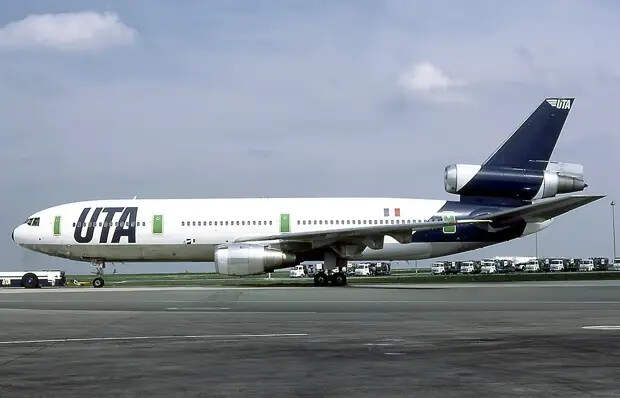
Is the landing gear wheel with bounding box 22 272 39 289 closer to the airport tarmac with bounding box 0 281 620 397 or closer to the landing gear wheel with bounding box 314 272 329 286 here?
the landing gear wheel with bounding box 314 272 329 286

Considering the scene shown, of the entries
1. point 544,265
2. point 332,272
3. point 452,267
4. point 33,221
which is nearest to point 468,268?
point 452,267

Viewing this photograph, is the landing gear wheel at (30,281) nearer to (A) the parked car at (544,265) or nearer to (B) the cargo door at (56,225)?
(B) the cargo door at (56,225)

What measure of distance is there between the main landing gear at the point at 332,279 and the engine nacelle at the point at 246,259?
3263 millimetres

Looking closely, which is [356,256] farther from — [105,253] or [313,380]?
[313,380]

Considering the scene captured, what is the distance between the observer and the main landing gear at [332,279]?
1329 inches

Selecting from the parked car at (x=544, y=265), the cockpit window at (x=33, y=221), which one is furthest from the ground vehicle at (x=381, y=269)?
the cockpit window at (x=33, y=221)

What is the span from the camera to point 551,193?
3516cm

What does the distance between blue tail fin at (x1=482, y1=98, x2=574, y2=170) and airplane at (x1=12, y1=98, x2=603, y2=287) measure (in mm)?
48

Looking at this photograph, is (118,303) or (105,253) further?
(105,253)

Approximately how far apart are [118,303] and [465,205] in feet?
61.8

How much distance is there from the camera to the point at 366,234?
31141 millimetres

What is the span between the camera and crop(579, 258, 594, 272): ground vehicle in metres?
92.8

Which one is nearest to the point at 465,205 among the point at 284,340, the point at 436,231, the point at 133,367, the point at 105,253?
the point at 436,231

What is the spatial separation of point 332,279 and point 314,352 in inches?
960
